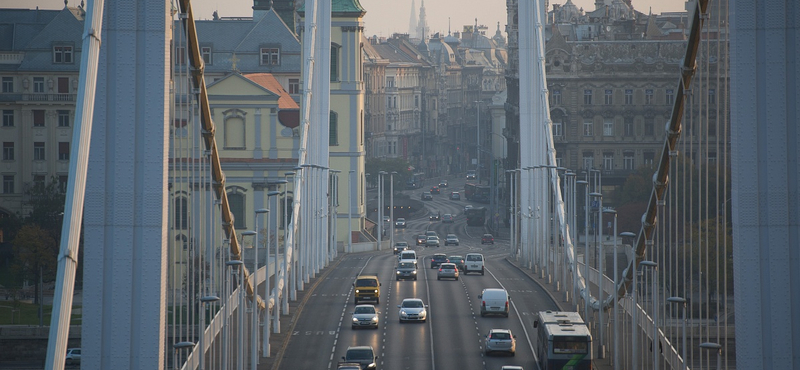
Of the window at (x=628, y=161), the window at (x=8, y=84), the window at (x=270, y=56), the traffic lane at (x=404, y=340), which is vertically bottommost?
the traffic lane at (x=404, y=340)

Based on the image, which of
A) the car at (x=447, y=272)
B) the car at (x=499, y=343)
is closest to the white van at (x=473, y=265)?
the car at (x=447, y=272)

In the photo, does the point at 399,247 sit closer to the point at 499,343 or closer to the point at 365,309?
the point at 365,309

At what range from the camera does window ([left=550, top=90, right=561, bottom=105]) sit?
5074 inches

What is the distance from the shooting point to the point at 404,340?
51844 mm

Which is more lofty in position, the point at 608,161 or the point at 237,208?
the point at 608,161

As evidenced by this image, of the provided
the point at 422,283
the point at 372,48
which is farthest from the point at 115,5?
the point at 372,48

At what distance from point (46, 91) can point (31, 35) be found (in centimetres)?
946

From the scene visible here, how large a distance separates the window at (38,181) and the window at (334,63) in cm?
2593

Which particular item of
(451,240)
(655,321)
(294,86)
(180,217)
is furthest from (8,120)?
(180,217)

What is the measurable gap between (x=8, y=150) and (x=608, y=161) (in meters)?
55.2

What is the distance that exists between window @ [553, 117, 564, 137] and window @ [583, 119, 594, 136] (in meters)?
2.17

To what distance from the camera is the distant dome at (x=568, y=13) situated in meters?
156

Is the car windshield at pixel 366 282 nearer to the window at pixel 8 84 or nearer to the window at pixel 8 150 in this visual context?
the window at pixel 8 150

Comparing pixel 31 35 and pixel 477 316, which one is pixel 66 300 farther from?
pixel 31 35
